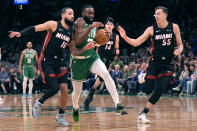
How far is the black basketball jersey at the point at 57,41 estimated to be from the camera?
7.38 metres

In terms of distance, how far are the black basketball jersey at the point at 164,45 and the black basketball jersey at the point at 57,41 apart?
166 centimetres

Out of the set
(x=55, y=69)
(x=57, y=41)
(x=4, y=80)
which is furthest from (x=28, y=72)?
(x=57, y=41)

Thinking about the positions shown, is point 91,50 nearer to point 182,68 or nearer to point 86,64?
point 86,64

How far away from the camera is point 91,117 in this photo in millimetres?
8523

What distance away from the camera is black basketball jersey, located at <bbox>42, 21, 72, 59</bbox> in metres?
7.38

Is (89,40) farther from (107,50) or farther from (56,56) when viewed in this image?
(107,50)

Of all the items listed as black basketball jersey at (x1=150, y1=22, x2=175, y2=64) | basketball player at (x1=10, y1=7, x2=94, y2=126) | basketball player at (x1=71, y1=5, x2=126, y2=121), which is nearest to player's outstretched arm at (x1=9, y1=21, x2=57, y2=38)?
basketball player at (x1=10, y1=7, x2=94, y2=126)

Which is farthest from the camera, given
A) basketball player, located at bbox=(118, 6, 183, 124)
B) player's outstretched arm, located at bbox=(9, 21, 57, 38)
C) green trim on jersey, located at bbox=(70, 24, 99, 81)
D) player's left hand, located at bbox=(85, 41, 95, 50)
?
basketball player, located at bbox=(118, 6, 183, 124)

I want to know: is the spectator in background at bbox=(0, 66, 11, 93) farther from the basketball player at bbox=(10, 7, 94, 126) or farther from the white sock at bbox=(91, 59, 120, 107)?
the white sock at bbox=(91, 59, 120, 107)

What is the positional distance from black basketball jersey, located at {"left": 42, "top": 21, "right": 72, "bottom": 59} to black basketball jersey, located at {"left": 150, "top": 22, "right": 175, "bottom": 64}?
1.66m

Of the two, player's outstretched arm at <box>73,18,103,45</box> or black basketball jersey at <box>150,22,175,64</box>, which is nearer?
player's outstretched arm at <box>73,18,103,45</box>

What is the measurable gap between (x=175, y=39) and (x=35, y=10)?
24.0 meters

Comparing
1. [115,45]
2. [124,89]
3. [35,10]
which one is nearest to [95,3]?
[35,10]

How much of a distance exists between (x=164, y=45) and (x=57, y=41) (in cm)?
200
